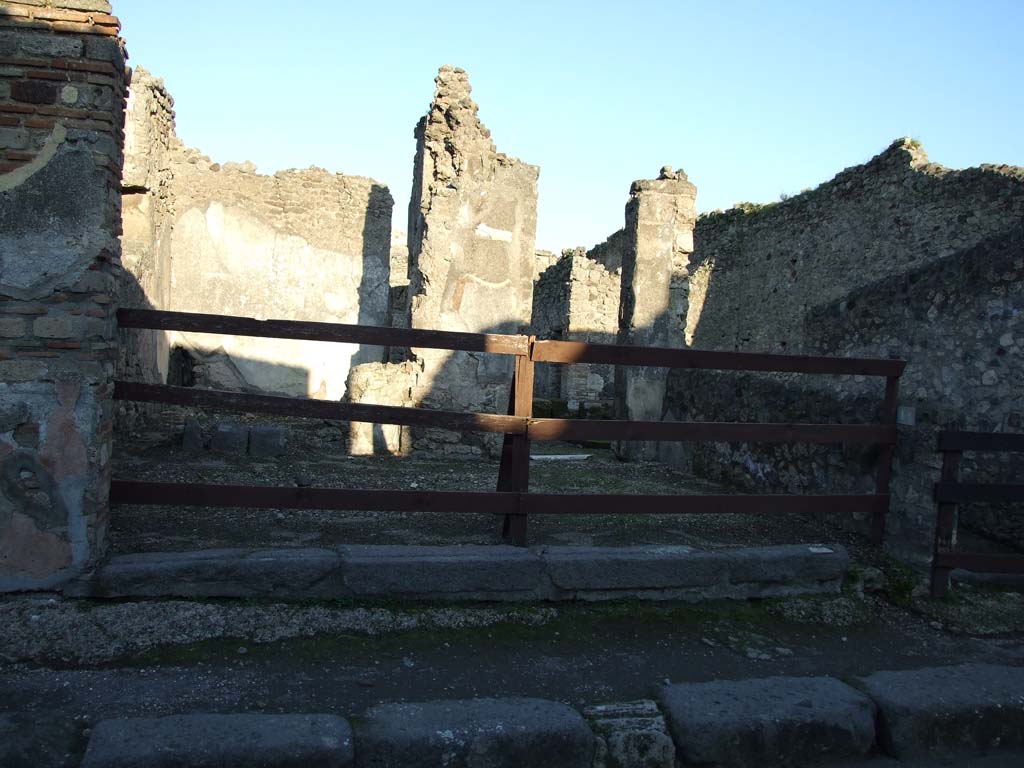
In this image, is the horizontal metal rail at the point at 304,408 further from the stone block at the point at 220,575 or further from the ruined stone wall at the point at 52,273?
the stone block at the point at 220,575

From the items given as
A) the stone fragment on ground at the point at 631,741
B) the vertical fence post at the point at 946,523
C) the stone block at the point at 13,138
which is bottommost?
the stone fragment on ground at the point at 631,741

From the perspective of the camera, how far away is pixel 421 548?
12.0ft

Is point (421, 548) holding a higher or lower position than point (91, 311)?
lower

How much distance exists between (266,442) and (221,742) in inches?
205

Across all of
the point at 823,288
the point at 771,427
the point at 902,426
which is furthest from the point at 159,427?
the point at 823,288

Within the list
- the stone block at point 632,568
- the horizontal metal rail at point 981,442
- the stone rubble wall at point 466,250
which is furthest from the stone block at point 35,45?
the stone rubble wall at point 466,250

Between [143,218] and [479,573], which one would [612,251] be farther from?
[479,573]

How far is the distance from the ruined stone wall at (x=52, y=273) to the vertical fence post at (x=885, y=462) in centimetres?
416

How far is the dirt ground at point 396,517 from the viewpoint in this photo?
4.02 metres

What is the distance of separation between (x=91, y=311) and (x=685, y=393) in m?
5.28

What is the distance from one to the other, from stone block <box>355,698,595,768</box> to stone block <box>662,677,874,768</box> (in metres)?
0.42

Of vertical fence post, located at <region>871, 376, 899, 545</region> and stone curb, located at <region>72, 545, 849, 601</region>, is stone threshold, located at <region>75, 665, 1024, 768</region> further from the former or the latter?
vertical fence post, located at <region>871, 376, 899, 545</region>

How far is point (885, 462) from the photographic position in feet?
14.5

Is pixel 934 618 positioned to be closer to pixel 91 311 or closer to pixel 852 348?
pixel 852 348
